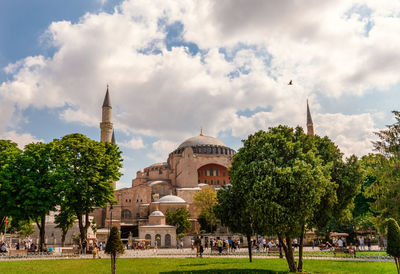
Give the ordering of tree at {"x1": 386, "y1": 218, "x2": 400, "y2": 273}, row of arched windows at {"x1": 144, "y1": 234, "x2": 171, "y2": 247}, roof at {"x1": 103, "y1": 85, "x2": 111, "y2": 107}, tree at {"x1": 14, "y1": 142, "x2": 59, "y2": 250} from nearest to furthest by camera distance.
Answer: tree at {"x1": 386, "y1": 218, "x2": 400, "y2": 273}
tree at {"x1": 14, "y1": 142, "x2": 59, "y2": 250}
row of arched windows at {"x1": 144, "y1": 234, "x2": 171, "y2": 247}
roof at {"x1": 103, "y1": 85, "x2": 111, "y2": 107}

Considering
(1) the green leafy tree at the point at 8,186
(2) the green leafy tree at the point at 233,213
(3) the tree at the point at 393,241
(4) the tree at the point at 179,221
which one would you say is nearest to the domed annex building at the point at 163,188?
(4) the tree at the point at 179,221

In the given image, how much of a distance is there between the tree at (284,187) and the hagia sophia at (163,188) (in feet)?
84.0

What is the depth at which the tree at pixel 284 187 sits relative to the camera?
1230 cm

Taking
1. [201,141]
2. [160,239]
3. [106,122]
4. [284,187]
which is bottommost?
[160,239]

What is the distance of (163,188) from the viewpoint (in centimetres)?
5491

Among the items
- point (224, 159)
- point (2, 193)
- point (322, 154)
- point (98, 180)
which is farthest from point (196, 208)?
point (322, 154)

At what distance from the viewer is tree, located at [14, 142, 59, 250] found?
926 inches

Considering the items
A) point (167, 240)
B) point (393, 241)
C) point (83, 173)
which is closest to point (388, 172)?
point (393, 241)

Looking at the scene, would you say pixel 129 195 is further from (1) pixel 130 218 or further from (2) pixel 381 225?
(2) pixel 381 225

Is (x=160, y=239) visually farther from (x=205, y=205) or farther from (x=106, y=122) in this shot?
(x=106, y=122)

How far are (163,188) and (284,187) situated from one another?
43.8 meters

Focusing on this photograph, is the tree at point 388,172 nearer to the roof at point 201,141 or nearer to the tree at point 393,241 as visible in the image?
the tree at point 393,241

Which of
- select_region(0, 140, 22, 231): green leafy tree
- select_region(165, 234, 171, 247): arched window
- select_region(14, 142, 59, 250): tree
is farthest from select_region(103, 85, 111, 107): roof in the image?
select_region(0, 140, 22, 231): green leafy tree

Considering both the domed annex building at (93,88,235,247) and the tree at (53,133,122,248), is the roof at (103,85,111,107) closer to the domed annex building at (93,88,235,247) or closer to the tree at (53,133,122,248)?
the domed annex building at (93,88,235,247)
